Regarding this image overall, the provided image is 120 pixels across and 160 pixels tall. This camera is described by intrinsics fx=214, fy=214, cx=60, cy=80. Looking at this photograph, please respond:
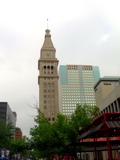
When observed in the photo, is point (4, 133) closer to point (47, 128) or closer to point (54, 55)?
point (47, 128)

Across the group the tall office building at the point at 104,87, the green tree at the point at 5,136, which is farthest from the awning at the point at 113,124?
the tall office building at the point at 104,87

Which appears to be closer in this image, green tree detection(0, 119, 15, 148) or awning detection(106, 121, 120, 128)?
awning detection(106, 121, 120, 128)

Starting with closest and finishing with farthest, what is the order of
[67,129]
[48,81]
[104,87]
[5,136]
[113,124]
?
[113,124] → [67,129] → [5,136] → [48,81] → [104,87]

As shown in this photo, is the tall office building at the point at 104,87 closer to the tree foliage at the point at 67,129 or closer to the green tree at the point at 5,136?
the green tree at the point at 5,136

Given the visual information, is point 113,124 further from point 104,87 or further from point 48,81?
point 104,87

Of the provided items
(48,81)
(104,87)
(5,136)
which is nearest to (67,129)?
(5,136)

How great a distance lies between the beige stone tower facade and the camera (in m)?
116

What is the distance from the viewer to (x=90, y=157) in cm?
6875

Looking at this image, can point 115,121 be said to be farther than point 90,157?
No

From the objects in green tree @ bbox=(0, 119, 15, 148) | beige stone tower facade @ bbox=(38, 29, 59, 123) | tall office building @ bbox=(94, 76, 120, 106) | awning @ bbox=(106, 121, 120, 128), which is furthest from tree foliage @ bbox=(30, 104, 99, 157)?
tall office building @ bbox=(94, 76, 120, 106)

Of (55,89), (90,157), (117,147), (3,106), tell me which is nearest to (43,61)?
Answer: (55,89)

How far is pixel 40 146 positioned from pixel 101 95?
107512 mm

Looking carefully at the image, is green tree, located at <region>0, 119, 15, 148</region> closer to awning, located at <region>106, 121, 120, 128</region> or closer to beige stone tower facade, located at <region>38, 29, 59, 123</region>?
awning, located at <region>106, 121, 120, 128</region>

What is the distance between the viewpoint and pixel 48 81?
124 meters
